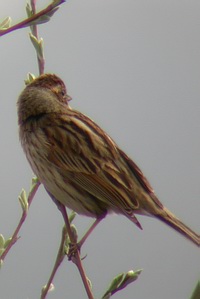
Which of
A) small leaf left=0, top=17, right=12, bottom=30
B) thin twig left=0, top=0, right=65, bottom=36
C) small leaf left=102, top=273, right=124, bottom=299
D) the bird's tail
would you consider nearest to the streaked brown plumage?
the bird's tail

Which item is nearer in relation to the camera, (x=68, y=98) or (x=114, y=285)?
(x=114, y=285)

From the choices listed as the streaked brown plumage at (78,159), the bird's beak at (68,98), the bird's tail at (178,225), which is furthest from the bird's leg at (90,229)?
the bird's beak at (68,98)

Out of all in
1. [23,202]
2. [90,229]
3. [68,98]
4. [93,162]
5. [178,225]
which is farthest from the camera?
[68,98]

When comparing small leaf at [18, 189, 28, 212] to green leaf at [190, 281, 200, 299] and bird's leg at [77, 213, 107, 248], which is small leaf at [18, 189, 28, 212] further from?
green leaf at [190, 281, 200, 299]

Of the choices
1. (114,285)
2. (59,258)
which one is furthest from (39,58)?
(114,285)

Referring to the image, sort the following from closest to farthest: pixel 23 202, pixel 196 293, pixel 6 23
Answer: pixel 196 293, pixel 6 23, pixel 23 202

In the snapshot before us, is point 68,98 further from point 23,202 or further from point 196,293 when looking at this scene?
point 196,293

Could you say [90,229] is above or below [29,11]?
below

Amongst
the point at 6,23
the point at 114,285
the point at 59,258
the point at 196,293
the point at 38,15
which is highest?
the point at 6,23

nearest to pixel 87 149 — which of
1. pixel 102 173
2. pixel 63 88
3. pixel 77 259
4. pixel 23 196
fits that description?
pixel 102 173
